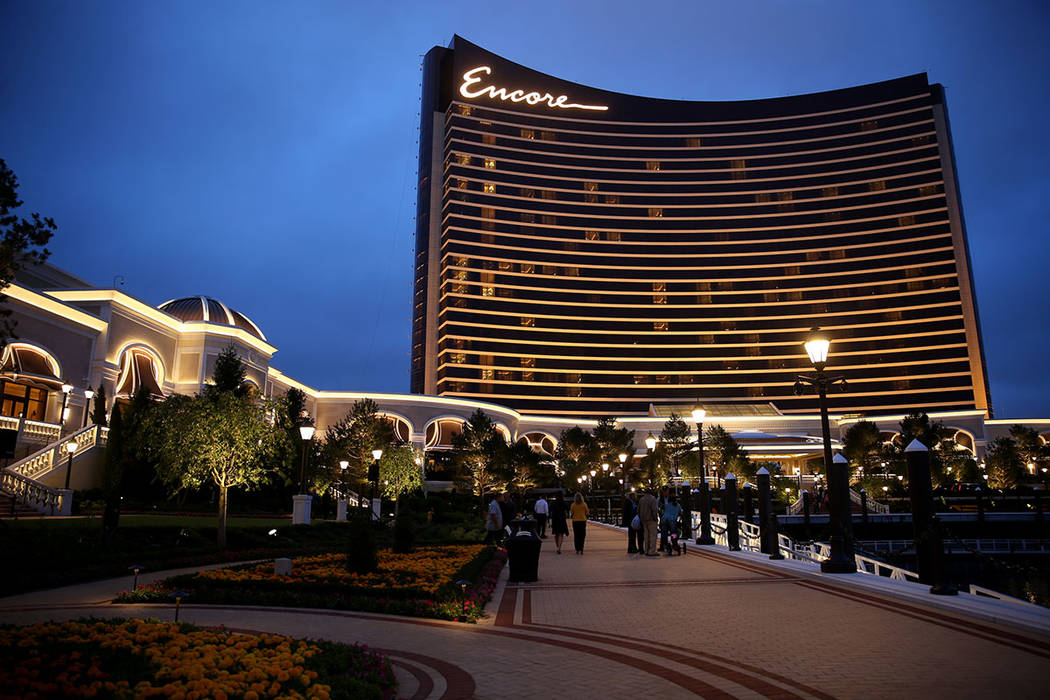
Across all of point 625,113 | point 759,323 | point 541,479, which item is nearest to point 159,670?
point 541,479

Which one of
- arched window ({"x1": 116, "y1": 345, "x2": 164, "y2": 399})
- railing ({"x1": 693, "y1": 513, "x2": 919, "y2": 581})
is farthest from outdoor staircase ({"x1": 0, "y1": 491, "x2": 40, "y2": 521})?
railing ({"x1": 693, "y1": 513, "x2": 919, "y2": 581})

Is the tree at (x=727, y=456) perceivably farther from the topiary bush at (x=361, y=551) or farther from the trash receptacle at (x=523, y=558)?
the topiary bush at (x=361, y=551)

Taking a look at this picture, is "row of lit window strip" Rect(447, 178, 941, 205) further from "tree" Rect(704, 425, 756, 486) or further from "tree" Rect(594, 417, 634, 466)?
"tree" Rect(704, 425, 756, 486)

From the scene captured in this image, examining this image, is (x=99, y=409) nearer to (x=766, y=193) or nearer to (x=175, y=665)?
(x=175, y=665)

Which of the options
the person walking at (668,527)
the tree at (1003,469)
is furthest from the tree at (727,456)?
the person walking at (668,527)

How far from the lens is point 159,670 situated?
5250 millimetres

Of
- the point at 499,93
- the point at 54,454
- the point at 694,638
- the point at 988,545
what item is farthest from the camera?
the point at 499,93

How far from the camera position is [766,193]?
4683 inches

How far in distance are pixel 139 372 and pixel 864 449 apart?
61443 mm

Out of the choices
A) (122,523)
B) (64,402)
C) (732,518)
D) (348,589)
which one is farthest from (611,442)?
(348,589)

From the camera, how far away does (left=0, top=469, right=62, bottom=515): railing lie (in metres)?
24.1

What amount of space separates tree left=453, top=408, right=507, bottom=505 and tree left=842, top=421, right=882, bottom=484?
112 feet

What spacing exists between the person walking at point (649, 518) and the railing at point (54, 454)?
24.5m

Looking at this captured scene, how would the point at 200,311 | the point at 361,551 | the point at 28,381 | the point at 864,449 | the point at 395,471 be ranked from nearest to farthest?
the point at 361,551, the point at 28,381, the point at 395,471, the point at 200,311, the point at 864,449
